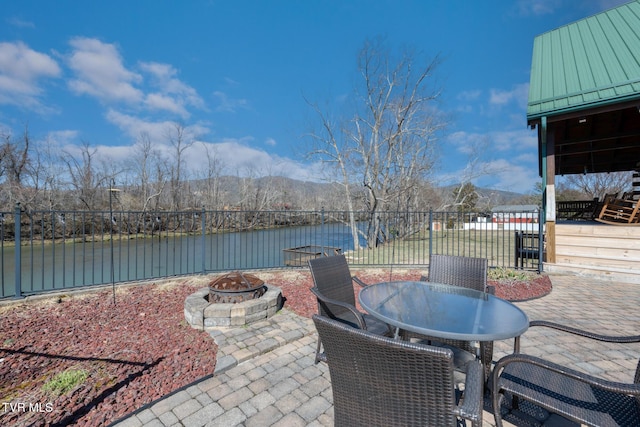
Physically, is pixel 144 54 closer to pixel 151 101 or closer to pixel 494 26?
pixel 151 101

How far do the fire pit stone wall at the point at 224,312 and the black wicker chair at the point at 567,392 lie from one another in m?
2.31

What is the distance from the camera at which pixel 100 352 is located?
7.88ft

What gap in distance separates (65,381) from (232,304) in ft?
4.46

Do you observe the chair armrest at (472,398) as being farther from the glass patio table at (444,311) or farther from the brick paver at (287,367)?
the brick paver at (287,367)

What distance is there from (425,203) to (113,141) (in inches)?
859

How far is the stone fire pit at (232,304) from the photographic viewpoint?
2.87 meters

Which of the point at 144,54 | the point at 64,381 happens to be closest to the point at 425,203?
the point at 144,54

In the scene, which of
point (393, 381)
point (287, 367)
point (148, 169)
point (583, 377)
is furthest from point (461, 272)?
point (148, 169)

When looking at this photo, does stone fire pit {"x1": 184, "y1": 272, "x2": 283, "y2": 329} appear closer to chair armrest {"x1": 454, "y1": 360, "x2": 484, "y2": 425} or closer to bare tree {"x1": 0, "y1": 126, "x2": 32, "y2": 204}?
chair armrest {"x1": 454, "y1": 360, "x2": 484, "y2": 425}

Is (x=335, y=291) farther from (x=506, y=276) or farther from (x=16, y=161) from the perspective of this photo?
(x=16, y=161)

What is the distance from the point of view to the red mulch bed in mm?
1740

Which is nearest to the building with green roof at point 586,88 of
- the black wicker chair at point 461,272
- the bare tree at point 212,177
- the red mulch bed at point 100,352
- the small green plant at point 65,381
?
the red mulch bed at point 100,352

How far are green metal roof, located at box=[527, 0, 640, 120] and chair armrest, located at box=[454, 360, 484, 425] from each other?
6024mm

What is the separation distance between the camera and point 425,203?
16.7m
